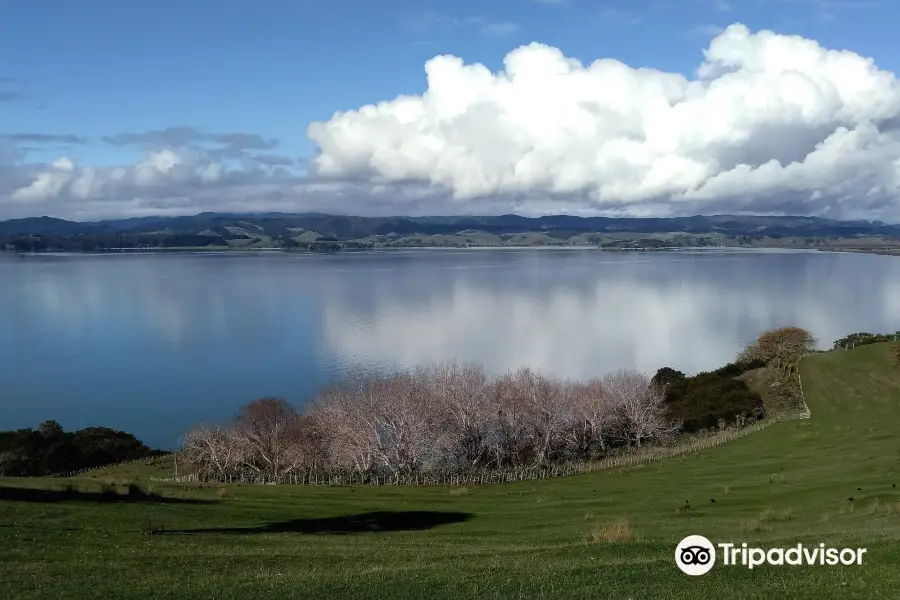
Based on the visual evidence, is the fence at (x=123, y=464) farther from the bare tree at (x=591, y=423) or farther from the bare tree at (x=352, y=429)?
the bare tree at (x=591, y=423)

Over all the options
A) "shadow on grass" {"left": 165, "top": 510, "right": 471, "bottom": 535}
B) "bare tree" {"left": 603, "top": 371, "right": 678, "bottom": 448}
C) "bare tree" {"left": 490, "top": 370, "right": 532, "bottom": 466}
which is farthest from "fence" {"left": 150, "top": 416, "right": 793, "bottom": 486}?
"shadow on grass" {"left": 165, "top": 510, "right": 471, "bottom": 535}

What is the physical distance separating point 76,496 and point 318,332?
79.2m

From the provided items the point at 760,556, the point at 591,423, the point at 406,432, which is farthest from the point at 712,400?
the point at 760,556

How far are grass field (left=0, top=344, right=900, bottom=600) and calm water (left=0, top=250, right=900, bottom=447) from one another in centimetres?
3771

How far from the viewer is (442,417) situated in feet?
158

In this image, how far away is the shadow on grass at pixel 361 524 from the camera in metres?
21.0

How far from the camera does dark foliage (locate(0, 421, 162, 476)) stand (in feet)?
152

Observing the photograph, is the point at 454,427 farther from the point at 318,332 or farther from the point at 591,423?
the point at 318,332

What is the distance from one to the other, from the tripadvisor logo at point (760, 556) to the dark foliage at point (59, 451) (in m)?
43.9

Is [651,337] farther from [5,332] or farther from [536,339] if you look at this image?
[5,332]

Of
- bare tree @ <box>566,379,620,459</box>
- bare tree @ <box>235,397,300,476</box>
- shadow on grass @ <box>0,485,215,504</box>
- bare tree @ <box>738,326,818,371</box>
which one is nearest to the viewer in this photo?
shadow on grass @ <box>0,485,215,504</box>

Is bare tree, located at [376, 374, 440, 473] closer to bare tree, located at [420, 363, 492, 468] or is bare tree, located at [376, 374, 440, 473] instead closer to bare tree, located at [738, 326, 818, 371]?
bare tree, located at [420, 363, 492, 468]

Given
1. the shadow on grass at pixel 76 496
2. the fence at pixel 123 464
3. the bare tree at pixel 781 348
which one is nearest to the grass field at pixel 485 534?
the shadow on grass at pixel 76 496

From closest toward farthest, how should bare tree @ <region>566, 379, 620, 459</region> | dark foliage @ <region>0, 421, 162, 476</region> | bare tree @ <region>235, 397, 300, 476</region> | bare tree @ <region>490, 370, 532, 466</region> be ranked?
1. bare tree @ <region>235, 397, 300, 476</region>
2. dark foliage @ <region>0, 421, 162, 476</region>
3. bare tree @ <region>490, 370, 532, 466</region>
4. bare tree @ <region>566, 379, 620, 459</region>
